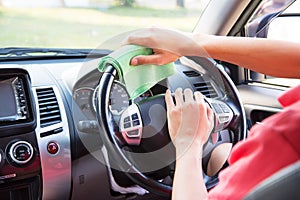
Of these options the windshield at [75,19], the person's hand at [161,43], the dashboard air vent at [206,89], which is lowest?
the dashboard air vent at [206,89]

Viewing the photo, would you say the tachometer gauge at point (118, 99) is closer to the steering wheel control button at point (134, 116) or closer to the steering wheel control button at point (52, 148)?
the steering wheel control button at point (134, 116)

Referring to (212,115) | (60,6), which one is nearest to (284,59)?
(212,115)

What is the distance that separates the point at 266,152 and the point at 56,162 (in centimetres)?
99

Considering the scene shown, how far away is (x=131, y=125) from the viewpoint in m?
1.27

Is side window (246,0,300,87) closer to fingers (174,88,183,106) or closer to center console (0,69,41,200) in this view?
fingers (174,88,183,106)

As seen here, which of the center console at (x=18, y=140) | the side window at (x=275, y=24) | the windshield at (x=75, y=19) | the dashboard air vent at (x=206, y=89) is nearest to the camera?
the center console at (x=18, y=140)

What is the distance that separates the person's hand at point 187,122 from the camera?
45.5 inches

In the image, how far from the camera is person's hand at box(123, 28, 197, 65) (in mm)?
1130

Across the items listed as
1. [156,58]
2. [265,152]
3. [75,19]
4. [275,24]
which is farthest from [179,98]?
[275,24]

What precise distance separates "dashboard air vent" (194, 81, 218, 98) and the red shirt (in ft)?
2.91

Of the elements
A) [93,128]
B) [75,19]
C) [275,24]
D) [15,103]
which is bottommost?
[93,128]

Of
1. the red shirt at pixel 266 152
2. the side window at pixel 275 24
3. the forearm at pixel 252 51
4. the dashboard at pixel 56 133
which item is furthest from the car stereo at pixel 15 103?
the side window at pixel 275 24

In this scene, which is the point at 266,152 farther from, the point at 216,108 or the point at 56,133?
the point at 56,133

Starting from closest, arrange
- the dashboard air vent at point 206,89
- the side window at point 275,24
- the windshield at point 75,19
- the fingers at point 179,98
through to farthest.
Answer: the fingers at point 179,98
the dashboard air vent at point 206,89
the windshield at point 75,19
the side window at point 275,24
